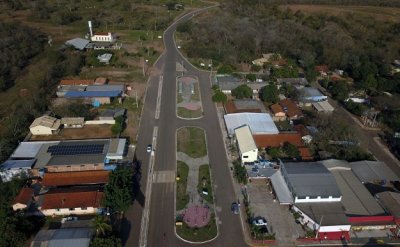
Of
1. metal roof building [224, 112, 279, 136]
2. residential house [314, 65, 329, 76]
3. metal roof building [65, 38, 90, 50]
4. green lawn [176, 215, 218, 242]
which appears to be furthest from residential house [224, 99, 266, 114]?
metal roof building [65, 38, 90, 50]

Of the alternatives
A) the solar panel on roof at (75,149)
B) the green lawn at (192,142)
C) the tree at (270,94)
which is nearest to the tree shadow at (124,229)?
the solar panel on roof at (75,149)

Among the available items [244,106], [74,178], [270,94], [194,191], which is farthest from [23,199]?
[270,94]

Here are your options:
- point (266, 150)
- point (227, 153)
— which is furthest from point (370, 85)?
point (227, 153)

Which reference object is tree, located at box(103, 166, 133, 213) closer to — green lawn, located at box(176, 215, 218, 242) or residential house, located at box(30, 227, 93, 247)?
residential house, located at box(30, 227, 93, 247)

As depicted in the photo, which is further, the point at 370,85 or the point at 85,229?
the point at 370,85

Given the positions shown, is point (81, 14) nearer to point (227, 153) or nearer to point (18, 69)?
point (18, 69)

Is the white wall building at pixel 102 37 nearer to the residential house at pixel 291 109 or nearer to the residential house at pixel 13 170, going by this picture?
the residential house at pixel 291 109

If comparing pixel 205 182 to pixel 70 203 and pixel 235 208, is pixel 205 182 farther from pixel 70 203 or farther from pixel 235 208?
pixel 70 203
